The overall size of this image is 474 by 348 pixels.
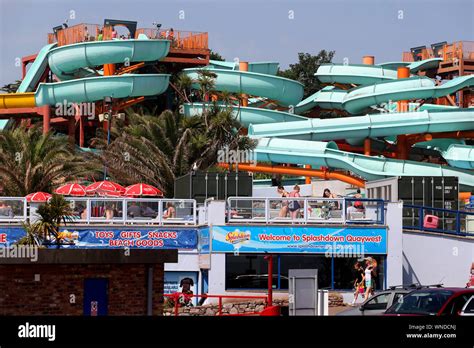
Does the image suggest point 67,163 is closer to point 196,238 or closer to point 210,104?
point 196,238

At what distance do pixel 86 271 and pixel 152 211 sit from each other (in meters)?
15.0

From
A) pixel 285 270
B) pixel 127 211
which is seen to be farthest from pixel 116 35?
pixel 285 270

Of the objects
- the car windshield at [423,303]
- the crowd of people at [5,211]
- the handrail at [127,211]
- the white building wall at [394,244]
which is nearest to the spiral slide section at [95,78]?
the handrail at [127,211]

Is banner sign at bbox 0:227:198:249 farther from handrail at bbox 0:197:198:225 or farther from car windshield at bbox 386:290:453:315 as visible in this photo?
car windshield at bbox 386:290:453:315

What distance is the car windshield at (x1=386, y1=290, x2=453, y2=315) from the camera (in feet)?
52.1

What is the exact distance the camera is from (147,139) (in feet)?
163

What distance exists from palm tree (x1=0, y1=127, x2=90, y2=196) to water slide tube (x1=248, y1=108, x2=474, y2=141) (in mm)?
14082

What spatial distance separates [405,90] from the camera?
5994 cm

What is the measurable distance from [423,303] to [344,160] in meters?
39.7

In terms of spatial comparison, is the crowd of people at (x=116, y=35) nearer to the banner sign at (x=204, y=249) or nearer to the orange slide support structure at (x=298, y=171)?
the orange slide support structure at (x=298, y=171)

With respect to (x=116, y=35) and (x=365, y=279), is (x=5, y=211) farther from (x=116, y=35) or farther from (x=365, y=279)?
(x=116, y=35)
